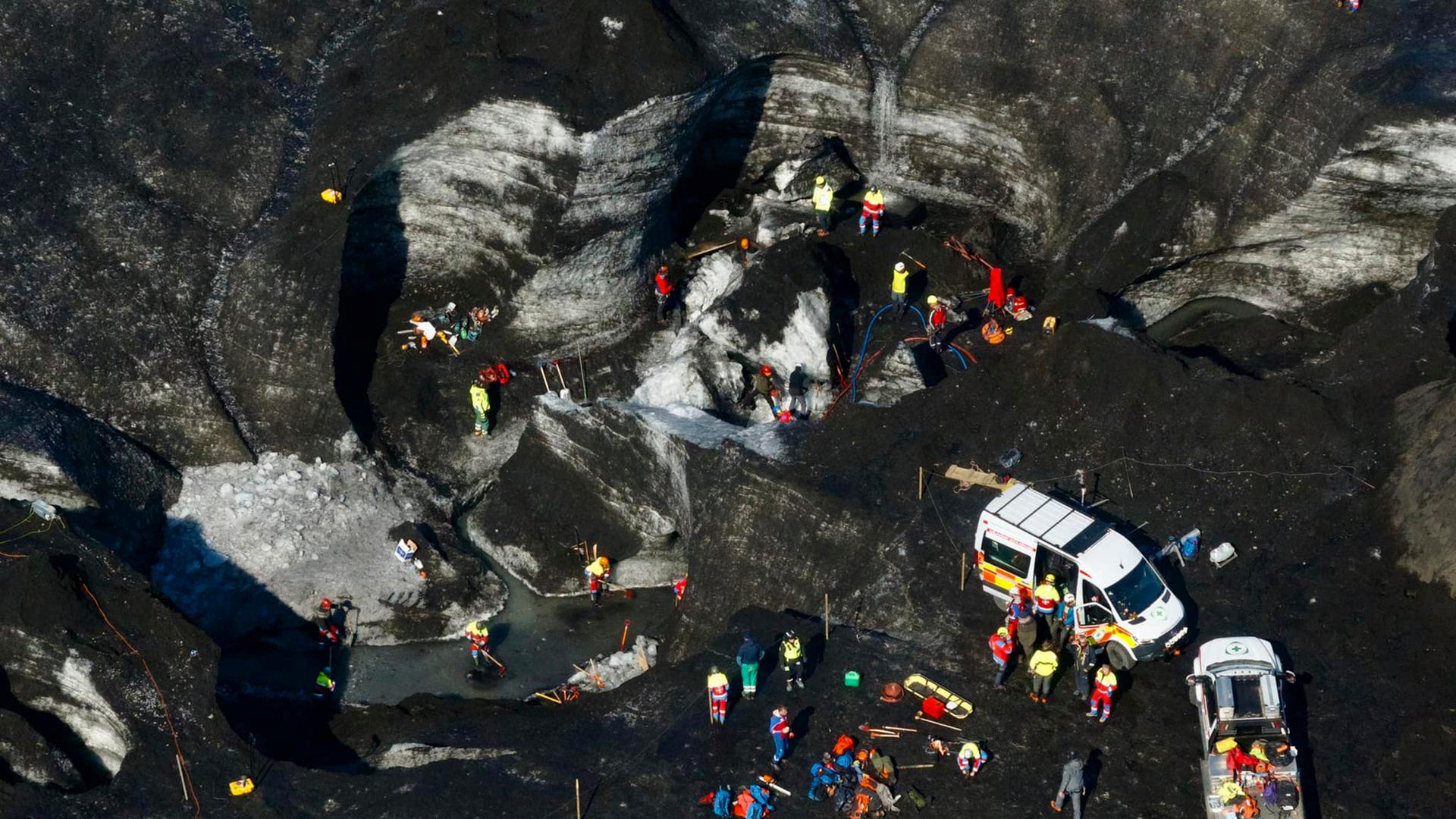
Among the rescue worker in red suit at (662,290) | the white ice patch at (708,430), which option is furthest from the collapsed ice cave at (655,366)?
the rescue worker in red suit at (662,290)

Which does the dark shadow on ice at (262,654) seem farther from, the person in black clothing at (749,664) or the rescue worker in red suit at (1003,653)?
the rescue worker in red suit at (1003,653)

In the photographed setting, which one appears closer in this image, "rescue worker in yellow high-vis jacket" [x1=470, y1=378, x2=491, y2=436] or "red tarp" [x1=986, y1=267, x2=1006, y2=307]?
"rescue worker in yellow high-vis jacket" [x1=470, y1=378, x2=491, y2=436]

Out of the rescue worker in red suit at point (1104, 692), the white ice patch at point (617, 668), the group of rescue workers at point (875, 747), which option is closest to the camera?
the group of rescue workers at point (875, 747)

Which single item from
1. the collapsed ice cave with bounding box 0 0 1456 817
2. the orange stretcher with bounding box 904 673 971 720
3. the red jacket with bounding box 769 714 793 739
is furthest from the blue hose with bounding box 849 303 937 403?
the red jacket with bounding box 769 714 793 739

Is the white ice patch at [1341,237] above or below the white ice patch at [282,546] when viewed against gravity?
above

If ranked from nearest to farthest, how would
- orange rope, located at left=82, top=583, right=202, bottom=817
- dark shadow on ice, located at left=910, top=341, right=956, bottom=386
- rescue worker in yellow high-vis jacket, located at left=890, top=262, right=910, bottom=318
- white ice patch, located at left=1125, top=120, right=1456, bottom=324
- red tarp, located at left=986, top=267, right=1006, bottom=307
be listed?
1. orange rope, located at left=82, top=583, right=202, bottom=817
2. white ice patch, located at left=1125, top=120, right=1456, bottom=324
3. dark shadow on ice, located at left=910, top=341, right=956, bottom=386
4. rescue worker in yellow high-vis jacket, located at left=890, top=262, right=910, bottom=318
5. red tarp, located at left=986, top=267, right=1006, bottom=307

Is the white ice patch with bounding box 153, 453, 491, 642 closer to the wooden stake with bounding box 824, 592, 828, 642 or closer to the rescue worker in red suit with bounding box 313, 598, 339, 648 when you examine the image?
the rescue worker in red suit with bounding box 313, 598, 339, 648

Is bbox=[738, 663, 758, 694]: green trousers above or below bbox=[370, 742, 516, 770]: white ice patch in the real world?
above

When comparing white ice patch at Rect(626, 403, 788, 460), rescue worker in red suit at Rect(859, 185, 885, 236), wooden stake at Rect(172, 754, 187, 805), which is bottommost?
wooden stake at Rect(172, 754, 187, 805)
